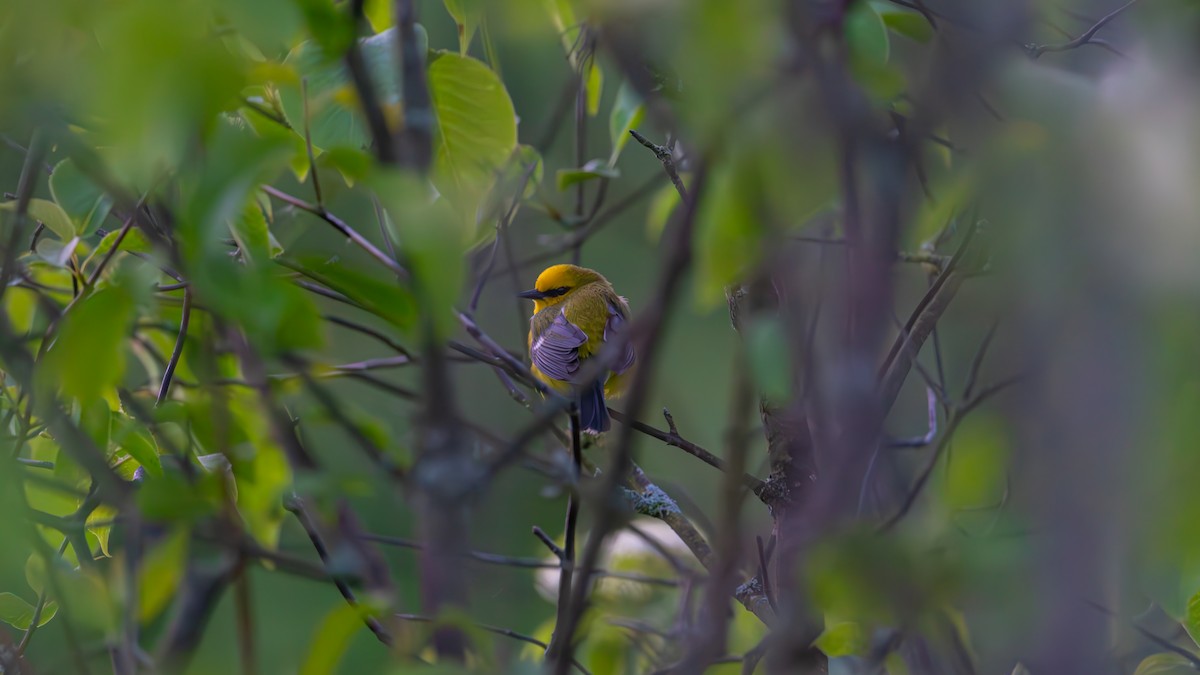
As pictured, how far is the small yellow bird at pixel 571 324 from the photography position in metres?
2.94

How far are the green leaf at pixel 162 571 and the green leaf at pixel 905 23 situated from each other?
34.8 inches

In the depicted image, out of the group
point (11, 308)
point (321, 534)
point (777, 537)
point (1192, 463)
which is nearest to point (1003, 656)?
point (777, 537)

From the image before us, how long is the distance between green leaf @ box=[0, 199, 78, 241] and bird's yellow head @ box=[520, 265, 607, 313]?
2.14 metres

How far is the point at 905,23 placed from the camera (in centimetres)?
117

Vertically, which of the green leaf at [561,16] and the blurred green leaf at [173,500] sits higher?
the green leaf at [561,16]

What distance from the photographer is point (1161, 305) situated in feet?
1.46

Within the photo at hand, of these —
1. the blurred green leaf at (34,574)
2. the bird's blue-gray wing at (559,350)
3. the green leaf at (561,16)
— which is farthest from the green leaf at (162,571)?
the bird's blue-gray wing at (559,350)

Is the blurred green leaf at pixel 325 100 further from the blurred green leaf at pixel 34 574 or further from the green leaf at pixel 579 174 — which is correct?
the blurred green leaf at pixel 34 574

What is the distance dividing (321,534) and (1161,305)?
0.86m

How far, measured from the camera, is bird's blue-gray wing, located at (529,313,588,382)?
2945 millimetres

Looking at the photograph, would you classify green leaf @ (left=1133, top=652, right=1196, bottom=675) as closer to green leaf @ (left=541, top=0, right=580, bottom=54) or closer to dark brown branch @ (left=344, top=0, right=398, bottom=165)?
green leaf @ (left=541, top=0, right=580, bottom=54)

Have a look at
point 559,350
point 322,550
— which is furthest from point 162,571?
point 559,350

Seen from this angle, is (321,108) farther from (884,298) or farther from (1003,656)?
(1003,656)

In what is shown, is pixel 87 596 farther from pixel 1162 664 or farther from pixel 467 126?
pixel 1162 664
